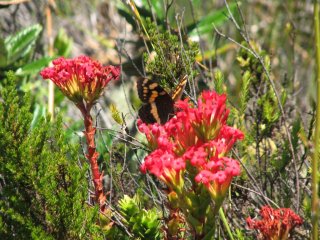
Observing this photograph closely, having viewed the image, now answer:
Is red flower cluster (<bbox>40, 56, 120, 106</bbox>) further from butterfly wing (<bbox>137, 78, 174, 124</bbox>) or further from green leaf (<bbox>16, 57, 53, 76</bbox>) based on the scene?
green leaf (<bbox>16, 57, 53, 76</bbox>)

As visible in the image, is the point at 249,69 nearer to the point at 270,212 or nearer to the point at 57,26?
the point at 270,212

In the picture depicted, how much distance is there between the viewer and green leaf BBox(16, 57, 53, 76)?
2.73m

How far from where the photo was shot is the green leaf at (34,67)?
8.96 ft

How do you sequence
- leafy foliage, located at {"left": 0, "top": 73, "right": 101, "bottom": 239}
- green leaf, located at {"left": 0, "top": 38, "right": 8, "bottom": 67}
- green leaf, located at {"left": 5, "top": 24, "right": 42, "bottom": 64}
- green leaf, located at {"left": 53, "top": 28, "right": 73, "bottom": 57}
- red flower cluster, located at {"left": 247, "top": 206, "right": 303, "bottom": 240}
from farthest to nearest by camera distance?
green leaf, located at {"left": 53, "top": 28, "right": 73, "bottom": 57} → green leaf, located at {"left": 5, "top": 24, "right": 42, "bottom": 64} → green leaf, located at {"left": 0, "top": 38, "right": 8, "bottom": 67} → leafy foliage, located at {"left": 0, "top": 73, "right": 101, "bottom": 239} → red flower cluster, located at {"left": 247, "top": 206, "right": 303, "bottom": 240}

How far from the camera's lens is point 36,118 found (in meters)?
2.57

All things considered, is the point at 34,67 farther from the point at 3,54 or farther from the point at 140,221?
the point at 140,221

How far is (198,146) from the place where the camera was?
4.17 ft

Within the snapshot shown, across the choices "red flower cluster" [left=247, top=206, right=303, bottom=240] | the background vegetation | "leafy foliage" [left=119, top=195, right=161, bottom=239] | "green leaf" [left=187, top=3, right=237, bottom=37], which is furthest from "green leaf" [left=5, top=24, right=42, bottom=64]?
"red flower cluster" [left=247, top=206, right=303, bottom=240]

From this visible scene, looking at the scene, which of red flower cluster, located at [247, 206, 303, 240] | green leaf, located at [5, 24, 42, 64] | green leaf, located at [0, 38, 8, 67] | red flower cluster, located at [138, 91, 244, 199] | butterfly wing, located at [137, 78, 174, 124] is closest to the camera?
red flower cluster, located at [138, 91, 244, 199]

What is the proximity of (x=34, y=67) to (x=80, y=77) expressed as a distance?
51.2 inches

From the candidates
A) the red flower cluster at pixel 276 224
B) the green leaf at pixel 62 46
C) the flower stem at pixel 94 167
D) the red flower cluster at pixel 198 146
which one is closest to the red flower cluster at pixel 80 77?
the flower stem at pixel 94 167

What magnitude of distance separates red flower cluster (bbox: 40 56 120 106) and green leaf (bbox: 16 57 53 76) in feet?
3.96

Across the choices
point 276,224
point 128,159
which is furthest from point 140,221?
point 128,159

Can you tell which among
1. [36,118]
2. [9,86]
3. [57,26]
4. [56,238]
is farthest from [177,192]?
[57,26]
